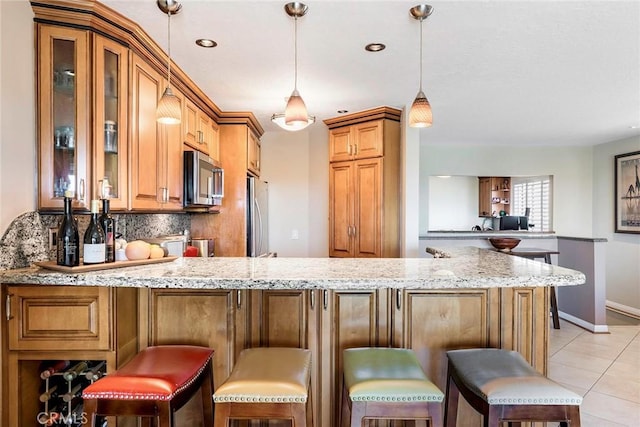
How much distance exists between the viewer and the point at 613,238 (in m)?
5.34

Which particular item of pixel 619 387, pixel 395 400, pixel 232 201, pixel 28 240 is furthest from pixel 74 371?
pixel 619 387

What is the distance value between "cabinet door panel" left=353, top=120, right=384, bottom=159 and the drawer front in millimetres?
2776

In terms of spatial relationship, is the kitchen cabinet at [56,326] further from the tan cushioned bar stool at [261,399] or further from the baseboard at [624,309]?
the baseboard at [624,309]

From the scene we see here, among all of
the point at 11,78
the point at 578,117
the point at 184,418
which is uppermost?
the point at 578,117

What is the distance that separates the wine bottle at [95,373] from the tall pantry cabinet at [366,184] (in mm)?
2487

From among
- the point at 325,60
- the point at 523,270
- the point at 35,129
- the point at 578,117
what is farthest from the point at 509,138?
the point at 35,129

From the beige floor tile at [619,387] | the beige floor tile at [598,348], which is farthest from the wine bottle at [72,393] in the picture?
the beige floor tile at [598,348]

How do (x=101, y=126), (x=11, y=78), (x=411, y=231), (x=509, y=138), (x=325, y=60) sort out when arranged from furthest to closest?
(x=509, y=138), (x=411, y=231), (x=325, y=60), (x=101, y=126), (x=11, y=78)

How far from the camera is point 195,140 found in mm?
3283

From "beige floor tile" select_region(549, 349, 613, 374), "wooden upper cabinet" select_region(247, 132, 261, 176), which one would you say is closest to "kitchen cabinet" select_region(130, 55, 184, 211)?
"wooden upper cabinet" select_region(247, 132, 261, 176)

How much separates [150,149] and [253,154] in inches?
75.7

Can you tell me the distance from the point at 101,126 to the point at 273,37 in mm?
1075

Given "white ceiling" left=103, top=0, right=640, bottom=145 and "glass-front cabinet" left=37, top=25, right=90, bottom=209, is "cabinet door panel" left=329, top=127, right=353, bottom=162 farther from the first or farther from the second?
"glass-front cabinet" left=37, top=25, right=90, bottom=209

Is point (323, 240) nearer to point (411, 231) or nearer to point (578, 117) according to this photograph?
point (411, 231)
